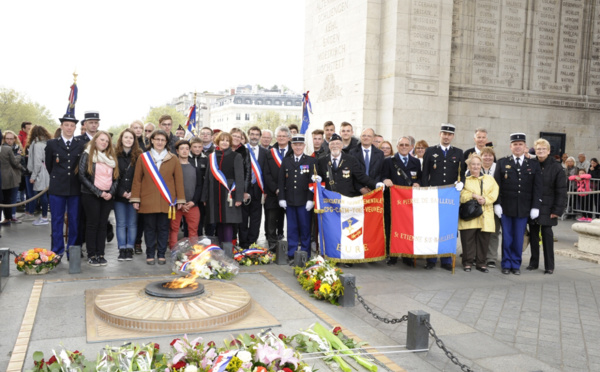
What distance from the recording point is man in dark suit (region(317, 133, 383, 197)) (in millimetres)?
8336

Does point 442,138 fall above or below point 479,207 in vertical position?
above

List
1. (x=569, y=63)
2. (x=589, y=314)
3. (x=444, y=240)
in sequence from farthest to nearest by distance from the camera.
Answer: (x=569, y=63), (x=444, y=240), (x=589, y=314)

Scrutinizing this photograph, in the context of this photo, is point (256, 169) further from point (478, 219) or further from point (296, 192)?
point (478, 219)

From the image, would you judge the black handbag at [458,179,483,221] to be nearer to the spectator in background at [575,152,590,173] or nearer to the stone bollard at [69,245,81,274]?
the stone bollard at [69,245,81,274]

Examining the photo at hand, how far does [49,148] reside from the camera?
Answer: 757 centimetres

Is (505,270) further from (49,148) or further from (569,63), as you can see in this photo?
(569,63)

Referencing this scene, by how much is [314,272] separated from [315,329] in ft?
5.97

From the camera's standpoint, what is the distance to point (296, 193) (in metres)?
8.27

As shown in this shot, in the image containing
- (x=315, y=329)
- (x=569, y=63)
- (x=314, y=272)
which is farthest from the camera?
(x=569, y=63)

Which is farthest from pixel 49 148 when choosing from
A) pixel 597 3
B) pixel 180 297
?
pixel 597 3

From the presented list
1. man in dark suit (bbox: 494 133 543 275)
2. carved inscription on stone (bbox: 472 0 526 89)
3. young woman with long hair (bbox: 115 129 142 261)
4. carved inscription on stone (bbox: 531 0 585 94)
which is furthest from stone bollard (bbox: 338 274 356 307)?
carved inscription on stone (bbox: 531 0 585 94)

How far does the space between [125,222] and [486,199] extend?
18.7ft

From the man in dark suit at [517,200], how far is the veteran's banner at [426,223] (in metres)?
0.84

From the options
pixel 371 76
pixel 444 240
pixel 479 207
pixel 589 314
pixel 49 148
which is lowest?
pixel 589 314
